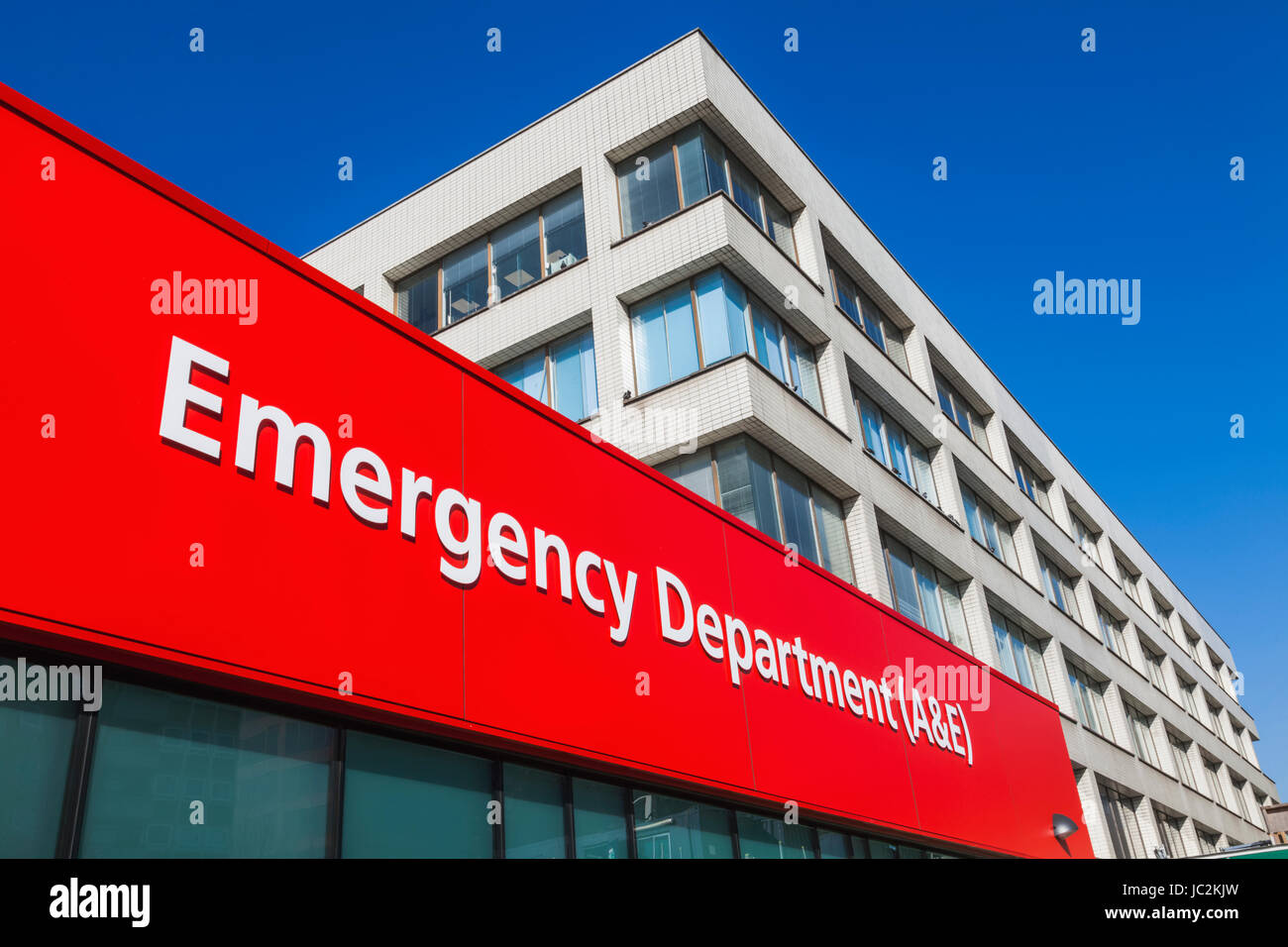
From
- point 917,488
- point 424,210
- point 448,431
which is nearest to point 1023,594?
point 917,488

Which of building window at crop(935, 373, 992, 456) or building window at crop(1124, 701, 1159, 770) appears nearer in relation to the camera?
building window at crop(935, 373, 992, 456)

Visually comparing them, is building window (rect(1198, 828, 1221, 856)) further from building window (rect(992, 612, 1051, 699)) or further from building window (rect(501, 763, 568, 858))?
building window (rect(501, 763, 568, 858))

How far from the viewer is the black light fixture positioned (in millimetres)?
18705

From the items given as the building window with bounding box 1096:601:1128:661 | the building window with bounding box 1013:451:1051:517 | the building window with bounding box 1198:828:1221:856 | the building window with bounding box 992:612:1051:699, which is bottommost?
the building window with bounding box 1198:828:1221:856

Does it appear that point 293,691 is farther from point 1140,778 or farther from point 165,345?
point 1140,778

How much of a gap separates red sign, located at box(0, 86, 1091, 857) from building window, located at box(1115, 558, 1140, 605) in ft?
114

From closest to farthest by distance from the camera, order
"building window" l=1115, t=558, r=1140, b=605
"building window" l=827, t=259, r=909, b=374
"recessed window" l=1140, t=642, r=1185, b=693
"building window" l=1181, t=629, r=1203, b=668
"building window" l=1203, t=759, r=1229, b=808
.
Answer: "building window" l=827, t=259, r=909, b=374, "recessed window" l=1140, t=642, r=1185, b=693, "building window" l=1115, t=558, r=1140, b=605, "building window" l=1203, t=759, r=1229, b=808, "building window" l=1181, t=629, r=1203, b=668

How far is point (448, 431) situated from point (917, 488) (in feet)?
55.6

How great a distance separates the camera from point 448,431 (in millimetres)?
8641

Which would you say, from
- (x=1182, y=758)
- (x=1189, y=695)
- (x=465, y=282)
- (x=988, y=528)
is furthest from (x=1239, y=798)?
(x=465, y=282)

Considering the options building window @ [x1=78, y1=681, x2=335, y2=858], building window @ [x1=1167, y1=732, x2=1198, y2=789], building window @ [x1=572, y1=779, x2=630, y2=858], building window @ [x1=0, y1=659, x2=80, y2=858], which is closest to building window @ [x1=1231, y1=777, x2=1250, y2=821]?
building window @ [x1=1167, y1=732, x2=1198, y2=789]

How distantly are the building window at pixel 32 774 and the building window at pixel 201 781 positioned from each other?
177 mm

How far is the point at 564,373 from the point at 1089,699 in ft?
69.0

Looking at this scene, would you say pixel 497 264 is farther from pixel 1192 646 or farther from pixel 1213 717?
pixel 1213 717
